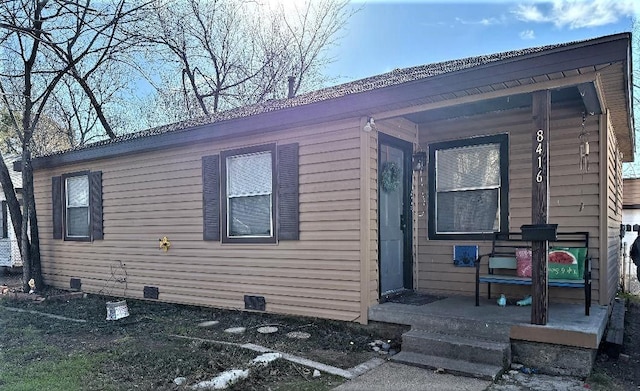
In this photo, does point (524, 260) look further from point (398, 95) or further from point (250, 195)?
point (250, 195)

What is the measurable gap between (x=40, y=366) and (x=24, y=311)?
3202mm

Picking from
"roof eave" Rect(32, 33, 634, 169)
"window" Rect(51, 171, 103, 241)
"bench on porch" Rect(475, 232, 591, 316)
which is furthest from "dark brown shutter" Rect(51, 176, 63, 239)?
"bench on porch" Rect(475, 232, 591, 316)

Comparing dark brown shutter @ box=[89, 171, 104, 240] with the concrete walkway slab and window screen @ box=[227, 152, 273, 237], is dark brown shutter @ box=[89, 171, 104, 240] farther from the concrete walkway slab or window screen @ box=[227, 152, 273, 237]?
the concrete walkway slab

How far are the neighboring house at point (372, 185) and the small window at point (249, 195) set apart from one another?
0.7 inches

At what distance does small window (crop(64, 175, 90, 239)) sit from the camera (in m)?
7.93

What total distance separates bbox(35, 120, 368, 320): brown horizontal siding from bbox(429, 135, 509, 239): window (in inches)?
53.3

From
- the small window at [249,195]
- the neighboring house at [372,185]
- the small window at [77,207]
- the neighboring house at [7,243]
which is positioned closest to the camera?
the neighboring house at [372,185]

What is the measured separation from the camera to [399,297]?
17.5 feet

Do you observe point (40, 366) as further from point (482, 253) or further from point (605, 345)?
point (605, 345)

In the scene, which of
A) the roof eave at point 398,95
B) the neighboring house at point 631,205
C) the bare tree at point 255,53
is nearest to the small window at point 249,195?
the roof eave at point 398,95

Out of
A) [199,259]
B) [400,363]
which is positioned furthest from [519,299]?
[199,259]

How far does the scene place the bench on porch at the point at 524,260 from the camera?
461 centimetres

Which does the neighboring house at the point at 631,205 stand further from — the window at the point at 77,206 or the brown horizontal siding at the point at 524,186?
the window at the point at 77,206

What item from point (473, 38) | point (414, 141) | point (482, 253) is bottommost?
point (482, 253)
